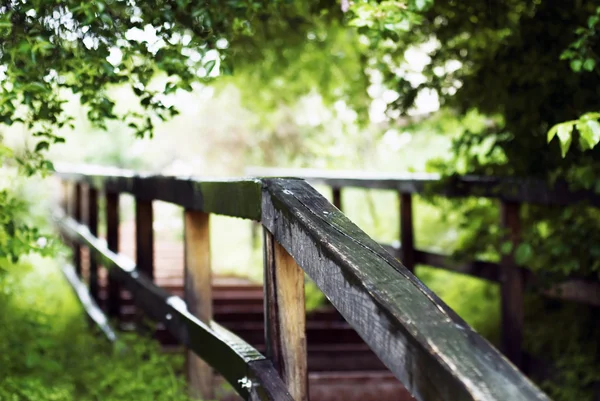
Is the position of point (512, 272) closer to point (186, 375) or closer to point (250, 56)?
point (186, 375)

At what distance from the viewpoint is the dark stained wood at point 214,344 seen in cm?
239

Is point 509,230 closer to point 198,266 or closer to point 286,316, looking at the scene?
point 198,266

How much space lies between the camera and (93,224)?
6.72 meters

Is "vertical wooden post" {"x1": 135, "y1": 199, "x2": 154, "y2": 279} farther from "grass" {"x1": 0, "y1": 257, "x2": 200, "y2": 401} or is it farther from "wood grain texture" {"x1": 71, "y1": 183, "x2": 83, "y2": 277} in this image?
"wood grain texture" {"x1": 71, "y1": 183, "x2": 83, "y2": 277}

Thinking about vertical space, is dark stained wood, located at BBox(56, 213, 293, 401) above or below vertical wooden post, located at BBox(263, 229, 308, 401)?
below

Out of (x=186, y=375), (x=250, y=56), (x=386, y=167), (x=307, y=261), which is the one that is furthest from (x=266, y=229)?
(x=386, y=167)

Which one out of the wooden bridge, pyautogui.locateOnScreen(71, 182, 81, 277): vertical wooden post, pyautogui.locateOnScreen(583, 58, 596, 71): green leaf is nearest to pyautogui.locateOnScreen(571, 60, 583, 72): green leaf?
pyautogui.locateOnScreen(583, 58, 596, 71): green leaf

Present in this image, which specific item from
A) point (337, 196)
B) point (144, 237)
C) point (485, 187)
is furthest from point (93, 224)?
point (485, 187)

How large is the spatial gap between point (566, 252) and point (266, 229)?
226 cm

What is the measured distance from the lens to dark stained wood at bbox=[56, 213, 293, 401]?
2389 mm

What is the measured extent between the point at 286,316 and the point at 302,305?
6 centimetres

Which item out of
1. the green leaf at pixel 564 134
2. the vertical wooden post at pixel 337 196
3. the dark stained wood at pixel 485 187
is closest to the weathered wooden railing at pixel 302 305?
the green leaf at pixel 564 134

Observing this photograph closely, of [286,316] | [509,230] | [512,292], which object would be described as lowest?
[512,292]

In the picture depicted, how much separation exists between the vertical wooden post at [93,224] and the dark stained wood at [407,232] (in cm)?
245
